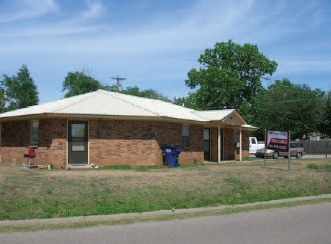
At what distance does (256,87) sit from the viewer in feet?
207

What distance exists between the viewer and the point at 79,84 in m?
60.1

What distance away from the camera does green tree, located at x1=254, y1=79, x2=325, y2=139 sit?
55.1 meters

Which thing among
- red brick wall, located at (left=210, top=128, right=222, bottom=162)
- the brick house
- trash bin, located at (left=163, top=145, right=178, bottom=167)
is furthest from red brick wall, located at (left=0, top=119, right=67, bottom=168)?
red brick wall, located at (left=210, top=128, right=222, bottom=162)

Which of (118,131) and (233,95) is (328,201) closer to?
(118,131)

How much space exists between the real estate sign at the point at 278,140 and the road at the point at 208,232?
9792 millimetres

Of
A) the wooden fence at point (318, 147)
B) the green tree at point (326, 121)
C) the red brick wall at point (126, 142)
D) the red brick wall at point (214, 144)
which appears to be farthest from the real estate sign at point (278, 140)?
the green tree at point (326, 121)

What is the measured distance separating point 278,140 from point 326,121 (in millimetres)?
40737

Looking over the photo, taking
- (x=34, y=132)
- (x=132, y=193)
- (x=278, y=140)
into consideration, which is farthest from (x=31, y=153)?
(x=278, y=140)

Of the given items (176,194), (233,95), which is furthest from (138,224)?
(233,95)

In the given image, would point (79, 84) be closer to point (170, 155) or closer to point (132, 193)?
point (170, 155)

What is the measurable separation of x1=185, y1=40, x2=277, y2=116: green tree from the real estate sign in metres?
39.0

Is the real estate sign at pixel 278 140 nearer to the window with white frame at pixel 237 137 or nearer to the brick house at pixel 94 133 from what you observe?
the brick house at pixel 94 133

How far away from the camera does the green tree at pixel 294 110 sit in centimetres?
5509

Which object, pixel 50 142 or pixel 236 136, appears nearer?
pixel 50 142
